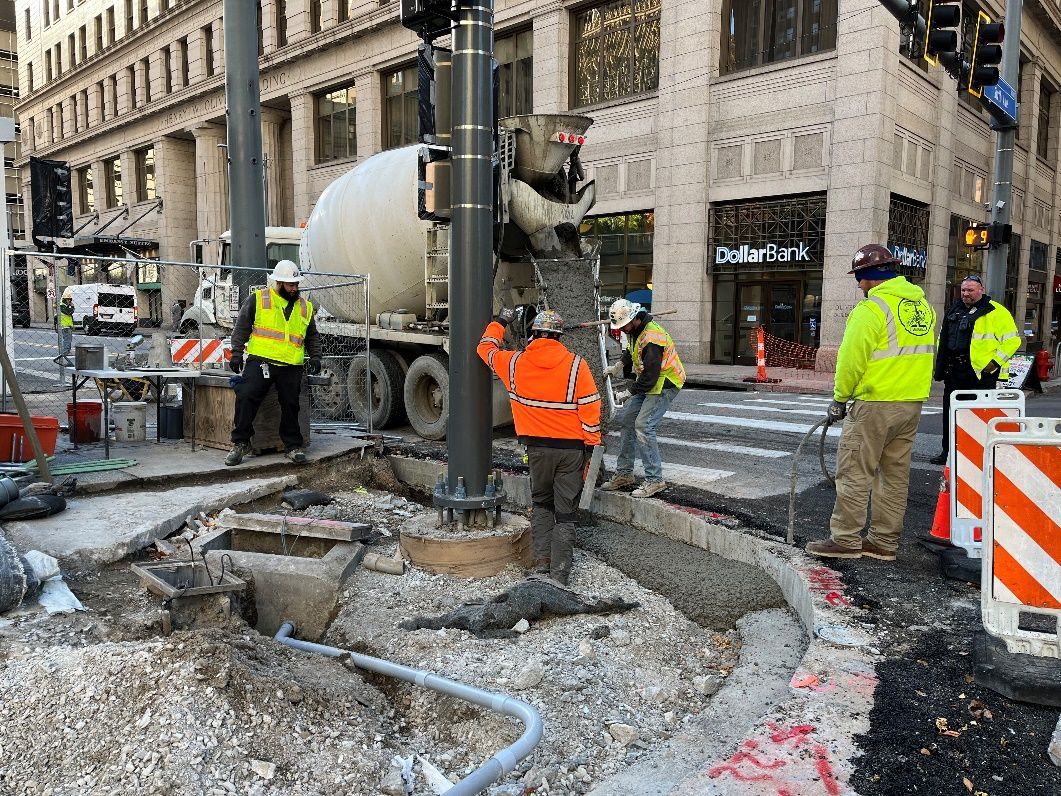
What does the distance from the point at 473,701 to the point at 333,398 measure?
8.03 metres

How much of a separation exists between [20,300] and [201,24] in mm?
30389

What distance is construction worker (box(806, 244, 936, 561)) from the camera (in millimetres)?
4809

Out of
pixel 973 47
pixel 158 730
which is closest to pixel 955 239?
pixel 973 47

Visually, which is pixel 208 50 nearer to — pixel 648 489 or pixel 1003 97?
pixel 1003 97

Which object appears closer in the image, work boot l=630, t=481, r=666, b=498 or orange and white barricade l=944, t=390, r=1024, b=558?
orange and white barricade l=944, t=390, r=1024, b=558

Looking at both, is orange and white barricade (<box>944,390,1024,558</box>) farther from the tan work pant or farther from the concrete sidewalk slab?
the concrete sidewalk slab

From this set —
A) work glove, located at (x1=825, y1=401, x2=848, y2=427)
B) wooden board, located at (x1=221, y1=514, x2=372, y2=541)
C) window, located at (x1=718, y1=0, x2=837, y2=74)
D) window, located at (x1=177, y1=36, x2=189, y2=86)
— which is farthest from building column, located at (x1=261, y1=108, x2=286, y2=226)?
work glove, located at (x1=825, y1=401, x2=848, y2=427)

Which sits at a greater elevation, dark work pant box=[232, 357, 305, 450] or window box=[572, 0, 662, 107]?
window box=[572, 0, 662, 107]

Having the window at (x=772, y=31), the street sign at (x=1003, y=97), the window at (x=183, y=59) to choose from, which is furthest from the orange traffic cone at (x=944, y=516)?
the window at (x=183, y=59)

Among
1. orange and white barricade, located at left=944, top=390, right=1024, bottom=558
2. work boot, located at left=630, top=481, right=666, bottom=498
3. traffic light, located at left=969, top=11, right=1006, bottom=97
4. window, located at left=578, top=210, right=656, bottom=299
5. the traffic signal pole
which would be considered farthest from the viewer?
window, located at left=578, top=210, right=656, bottom=299

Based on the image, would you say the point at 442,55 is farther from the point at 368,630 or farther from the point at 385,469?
the point at 385,469

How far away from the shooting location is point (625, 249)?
21.3m

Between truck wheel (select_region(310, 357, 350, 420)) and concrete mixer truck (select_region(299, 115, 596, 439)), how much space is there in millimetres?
16

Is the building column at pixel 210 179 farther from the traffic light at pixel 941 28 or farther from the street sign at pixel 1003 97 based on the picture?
the traffic light at pixel 941 28
